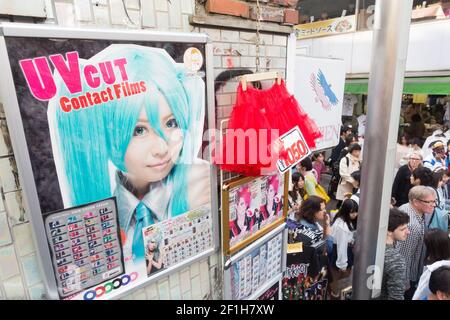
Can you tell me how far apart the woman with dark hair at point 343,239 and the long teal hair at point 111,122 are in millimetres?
2681

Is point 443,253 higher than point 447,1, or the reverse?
point 447,1

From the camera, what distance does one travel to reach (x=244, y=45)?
250 centimetres

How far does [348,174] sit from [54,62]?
19.3 ft

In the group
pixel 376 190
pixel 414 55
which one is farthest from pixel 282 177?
pixel 414 55

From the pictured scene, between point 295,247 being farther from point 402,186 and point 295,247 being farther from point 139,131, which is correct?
point 402,186

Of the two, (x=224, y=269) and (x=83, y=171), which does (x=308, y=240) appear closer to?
(x=224, y=269)

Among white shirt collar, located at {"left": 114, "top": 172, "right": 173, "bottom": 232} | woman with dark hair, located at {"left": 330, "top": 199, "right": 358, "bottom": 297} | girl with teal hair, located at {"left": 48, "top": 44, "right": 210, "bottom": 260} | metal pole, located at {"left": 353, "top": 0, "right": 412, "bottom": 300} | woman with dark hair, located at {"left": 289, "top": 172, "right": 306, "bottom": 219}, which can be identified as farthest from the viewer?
woman with dark hair, located at {"left": 289, "top": 172, "right": 306, "bottom": 219}

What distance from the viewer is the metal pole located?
78.5 inches

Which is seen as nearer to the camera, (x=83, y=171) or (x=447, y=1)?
(x=83, y=171)

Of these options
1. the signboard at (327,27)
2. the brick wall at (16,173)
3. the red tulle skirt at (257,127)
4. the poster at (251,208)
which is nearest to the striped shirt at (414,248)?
the poster at (251,208)

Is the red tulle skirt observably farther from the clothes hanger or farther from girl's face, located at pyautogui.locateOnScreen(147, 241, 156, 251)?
girl's face, located at pyautogui.locateOnScreen(147, 241, 156, 251)

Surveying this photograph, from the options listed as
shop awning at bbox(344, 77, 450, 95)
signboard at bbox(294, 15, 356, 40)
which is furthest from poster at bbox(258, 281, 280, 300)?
signboard at bbox(294, 15, 356, 40)

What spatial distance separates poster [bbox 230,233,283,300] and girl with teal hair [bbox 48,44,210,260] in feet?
2.56

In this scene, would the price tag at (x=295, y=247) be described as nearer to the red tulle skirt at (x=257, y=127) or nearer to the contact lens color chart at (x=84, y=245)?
the red tulle skirt at (x=257, y=127)
